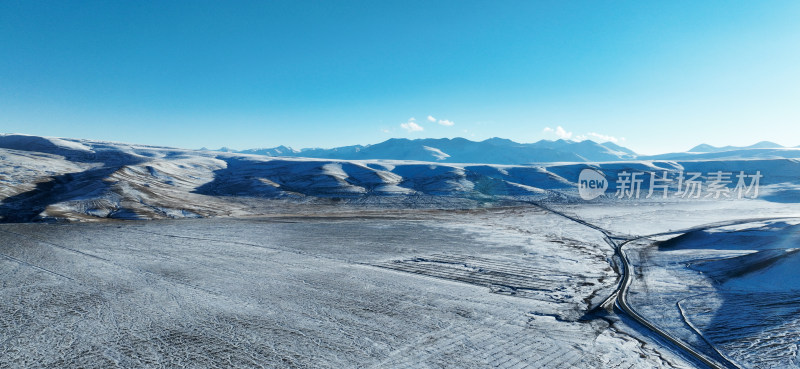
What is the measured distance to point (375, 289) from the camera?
977cm

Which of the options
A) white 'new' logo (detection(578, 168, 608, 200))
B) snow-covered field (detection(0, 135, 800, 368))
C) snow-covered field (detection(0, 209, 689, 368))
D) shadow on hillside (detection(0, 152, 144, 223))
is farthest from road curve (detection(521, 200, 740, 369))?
shadow on hillside (detection(0, 152, 144, 223))

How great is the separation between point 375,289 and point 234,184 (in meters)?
34.8

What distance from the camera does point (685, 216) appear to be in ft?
85.1

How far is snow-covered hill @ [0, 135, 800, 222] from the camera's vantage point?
23.6 metres

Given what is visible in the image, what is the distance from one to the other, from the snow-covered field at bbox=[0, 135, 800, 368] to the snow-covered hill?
0.52m

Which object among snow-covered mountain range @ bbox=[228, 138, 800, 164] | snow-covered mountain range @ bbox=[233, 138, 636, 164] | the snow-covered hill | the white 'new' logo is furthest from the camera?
snow-covered mountain range @ bbox=[233, 138, 636, 164]

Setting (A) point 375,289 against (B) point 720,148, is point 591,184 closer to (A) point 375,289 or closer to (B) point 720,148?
(A) point 375,289

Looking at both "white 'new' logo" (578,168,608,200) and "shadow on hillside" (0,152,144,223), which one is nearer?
"shadow on hillside" (0,152,144,223)

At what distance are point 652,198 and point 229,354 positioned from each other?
42307mm

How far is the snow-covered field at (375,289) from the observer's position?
253 inches

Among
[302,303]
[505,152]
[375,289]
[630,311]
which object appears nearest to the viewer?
[630,311]

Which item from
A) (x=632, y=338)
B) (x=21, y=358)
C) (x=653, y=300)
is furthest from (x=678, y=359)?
(x=21, y=358)

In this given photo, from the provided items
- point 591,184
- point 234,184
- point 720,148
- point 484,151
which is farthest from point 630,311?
point 720,148

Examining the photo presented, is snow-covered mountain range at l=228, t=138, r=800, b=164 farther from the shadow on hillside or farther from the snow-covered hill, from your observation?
the shadow on hillside
